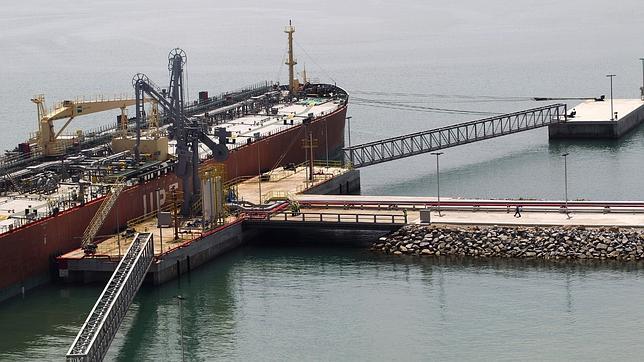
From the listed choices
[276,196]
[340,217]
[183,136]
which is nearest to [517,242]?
[340,217]

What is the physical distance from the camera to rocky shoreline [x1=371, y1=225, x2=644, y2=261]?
73.3 metres

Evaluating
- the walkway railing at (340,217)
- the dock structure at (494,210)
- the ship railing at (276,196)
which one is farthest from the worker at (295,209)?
the ship railing at (276,196)

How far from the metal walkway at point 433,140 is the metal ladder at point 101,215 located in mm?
28042

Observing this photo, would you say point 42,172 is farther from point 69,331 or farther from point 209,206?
point 69,331

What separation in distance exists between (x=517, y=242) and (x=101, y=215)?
22441 mm

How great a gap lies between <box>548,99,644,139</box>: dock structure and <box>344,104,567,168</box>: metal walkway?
95cm

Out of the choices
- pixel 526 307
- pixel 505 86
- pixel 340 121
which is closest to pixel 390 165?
pixel 340 121

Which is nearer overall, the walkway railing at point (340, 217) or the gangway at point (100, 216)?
the gangway at point (100, 216)

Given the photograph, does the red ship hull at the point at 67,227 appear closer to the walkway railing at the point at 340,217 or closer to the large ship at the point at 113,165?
the large ship at the point at 113,165

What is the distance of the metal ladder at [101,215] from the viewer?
73.9 meters

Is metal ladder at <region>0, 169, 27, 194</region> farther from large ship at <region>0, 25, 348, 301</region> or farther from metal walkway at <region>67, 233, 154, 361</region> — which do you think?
metal walkway at <region>67, 233, 154, 361</region>

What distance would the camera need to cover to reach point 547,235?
75.1 meters

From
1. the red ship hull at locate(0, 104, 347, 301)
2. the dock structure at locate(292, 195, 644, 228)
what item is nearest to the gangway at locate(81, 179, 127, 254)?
the red ship hull at locate(0, 104, 347, 301)

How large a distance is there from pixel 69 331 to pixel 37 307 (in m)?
4.43
